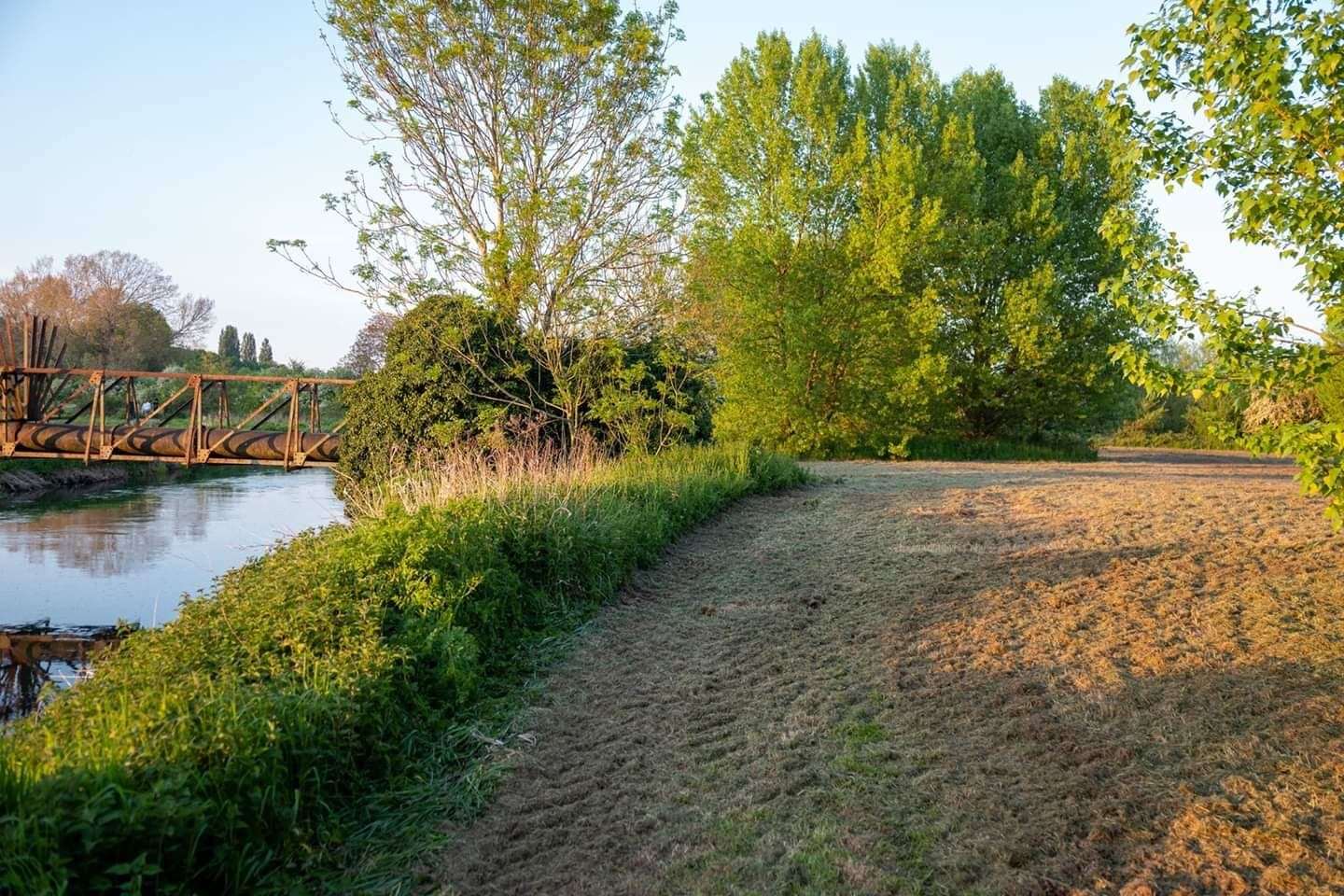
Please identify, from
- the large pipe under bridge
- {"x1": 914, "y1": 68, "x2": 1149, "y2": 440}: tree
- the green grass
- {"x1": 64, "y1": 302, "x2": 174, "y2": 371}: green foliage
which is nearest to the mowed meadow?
the large pipe under bridge

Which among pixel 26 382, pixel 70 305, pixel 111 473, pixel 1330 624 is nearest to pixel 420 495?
pixel 1330 624

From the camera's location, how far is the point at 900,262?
17.7m

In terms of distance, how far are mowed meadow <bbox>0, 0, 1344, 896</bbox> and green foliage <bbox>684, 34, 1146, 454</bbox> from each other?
4846 mm

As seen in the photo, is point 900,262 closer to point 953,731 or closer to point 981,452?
point 981,452

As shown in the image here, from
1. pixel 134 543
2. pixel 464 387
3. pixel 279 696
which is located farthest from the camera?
pixel 134 543

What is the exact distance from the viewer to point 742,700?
14.6ft

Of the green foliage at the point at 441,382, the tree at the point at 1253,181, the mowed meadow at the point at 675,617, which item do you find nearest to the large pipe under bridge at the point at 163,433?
the green foliage at the point at 441,382

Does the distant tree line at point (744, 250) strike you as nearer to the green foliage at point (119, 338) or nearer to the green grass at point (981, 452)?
the green grass at point (981, 452)

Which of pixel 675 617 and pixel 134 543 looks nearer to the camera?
pixel 675 617

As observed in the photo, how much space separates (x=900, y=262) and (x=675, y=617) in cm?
1336

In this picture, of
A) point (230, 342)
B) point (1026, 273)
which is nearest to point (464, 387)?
point (1026, 273)

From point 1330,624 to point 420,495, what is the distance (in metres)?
6.21

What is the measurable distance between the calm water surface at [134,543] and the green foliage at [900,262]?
8.96 meters

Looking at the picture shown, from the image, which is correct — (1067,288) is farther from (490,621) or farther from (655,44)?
(490,621)
